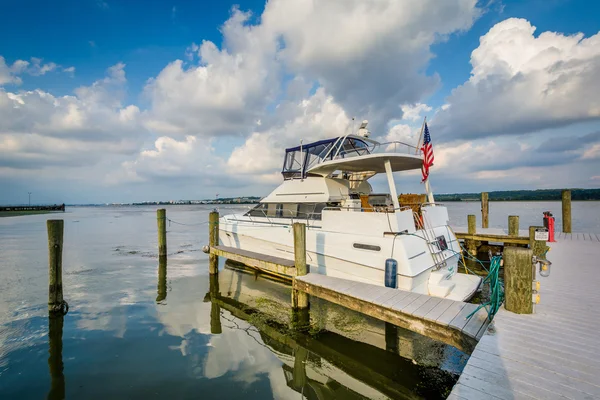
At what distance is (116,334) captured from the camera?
6.04 metres

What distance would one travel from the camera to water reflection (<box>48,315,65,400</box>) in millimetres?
4312

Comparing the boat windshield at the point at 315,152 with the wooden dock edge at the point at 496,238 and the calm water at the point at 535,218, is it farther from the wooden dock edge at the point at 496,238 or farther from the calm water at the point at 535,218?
the calm water at the point at 535,218

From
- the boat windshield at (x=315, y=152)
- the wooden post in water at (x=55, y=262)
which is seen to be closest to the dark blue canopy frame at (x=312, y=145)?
the boat windshield at (x=315, y=152)

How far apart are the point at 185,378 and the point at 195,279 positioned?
20.0 ft

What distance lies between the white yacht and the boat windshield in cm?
4

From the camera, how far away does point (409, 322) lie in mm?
4508

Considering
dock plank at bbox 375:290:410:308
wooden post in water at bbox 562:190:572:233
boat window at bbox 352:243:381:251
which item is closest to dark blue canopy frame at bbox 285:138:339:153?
boat window at bbox 352:243:381:251

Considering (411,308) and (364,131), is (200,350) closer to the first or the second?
(411,308)

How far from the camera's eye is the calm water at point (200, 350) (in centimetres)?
438

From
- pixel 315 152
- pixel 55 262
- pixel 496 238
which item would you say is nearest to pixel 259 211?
pixel 315 152

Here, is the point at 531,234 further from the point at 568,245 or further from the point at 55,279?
the point at 55,279

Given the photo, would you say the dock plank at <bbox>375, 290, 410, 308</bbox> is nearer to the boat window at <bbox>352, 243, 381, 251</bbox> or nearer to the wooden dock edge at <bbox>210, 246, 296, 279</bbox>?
the boat window at <bbox>352, 243, 381, 251</bbox>

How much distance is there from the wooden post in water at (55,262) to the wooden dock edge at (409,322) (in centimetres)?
609

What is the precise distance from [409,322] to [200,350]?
3.87 meters
